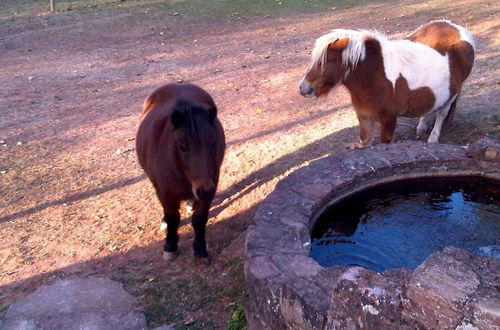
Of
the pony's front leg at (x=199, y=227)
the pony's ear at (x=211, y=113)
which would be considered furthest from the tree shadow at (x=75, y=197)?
the pony's ear at (x=211, y=113)

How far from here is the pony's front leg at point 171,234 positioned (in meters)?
4.13

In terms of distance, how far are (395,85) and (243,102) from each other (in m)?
3.47

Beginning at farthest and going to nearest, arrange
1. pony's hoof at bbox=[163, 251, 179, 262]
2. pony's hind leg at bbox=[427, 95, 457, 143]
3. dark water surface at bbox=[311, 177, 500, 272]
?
pony's hind leg at bbox=[427, 95, 457, 143] → pony's hoof at bbox=[163, 251, 179, 262] → dark water surface at bbox=[311, 177, 500, 272]

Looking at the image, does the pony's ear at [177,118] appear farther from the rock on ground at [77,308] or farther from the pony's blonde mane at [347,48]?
the pony's blonde mane at [347,48]

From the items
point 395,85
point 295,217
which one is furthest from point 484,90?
point 295,217

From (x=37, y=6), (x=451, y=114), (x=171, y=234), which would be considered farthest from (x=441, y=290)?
(x=37, y=6)

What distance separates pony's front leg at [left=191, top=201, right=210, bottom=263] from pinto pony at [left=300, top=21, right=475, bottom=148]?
68.8 inches

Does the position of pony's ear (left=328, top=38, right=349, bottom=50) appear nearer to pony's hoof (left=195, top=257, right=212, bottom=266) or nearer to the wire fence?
pony's hoof (left=195, top=257, right=212, bottom=266)

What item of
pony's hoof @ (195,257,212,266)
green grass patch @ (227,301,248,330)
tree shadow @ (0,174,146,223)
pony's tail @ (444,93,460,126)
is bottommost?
tree shadow @ (0,174,146,223)

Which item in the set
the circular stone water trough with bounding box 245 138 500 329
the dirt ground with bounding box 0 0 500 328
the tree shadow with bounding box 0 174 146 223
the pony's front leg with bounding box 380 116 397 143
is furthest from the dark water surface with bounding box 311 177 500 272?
the tree shadow with bounding box 0 174 146 223

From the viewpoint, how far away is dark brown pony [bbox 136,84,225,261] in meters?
3.41

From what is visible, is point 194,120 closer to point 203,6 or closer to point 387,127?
point 387,127

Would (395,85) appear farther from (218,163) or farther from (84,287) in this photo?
(84,287)

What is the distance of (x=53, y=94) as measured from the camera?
28.3 ft
